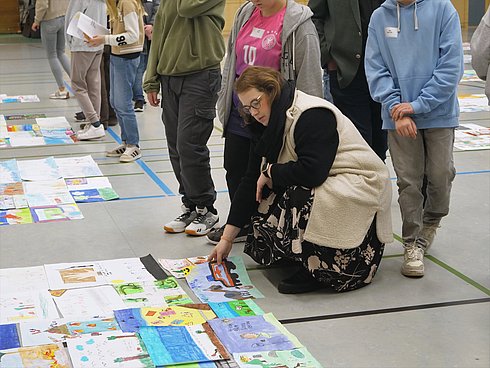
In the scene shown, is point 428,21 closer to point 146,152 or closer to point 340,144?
point 340,144

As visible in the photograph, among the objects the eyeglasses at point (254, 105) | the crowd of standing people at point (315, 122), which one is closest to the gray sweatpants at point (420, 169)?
the crowd of standing people at point (315, 122)

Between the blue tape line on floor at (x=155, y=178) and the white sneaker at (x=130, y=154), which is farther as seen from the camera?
the white sneaker at (x=130, y=154)

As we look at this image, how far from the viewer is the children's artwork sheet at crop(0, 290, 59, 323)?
10.2ft

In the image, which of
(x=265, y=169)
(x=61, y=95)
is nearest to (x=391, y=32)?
(x=265, y=169)

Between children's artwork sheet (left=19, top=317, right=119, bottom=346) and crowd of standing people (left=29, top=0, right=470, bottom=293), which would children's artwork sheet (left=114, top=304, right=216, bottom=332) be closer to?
children's artwork sheet (left=19, top=317, right=119, bottom=346)

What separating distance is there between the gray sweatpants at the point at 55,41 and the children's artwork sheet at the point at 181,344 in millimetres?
5269

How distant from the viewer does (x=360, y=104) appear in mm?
4133

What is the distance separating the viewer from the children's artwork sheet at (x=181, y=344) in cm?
274

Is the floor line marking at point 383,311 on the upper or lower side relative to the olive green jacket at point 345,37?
lower

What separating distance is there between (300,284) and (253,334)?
1.74 ft

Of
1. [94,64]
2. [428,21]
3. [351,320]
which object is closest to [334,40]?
[428,21]

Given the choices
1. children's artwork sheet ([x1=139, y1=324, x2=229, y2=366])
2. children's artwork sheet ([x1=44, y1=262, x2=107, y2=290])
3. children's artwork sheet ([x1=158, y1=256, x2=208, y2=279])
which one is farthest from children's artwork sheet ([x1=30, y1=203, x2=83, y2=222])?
children's artwork sheet ([x1=139, y1=324, x2=229, y2=366])

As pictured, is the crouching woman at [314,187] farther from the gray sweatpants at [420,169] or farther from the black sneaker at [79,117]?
the black sneaker at [79,117]

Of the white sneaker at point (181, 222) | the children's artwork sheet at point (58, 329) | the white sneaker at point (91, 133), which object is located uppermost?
the children's artwork sheet at point (58, 329)
